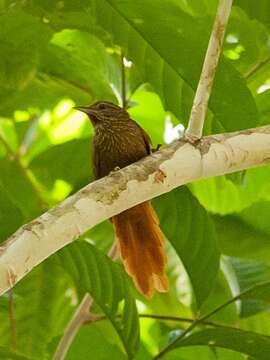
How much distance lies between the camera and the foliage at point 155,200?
205 centimetres

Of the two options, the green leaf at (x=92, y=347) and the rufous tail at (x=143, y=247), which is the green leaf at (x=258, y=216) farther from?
the green leaf at (x=92, y=347)

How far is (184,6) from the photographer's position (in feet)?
7.64

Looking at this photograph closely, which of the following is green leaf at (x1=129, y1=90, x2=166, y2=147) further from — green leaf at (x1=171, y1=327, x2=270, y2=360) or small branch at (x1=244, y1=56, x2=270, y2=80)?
green leaf at (x1=171, y1=327, x2=270, y2=360)

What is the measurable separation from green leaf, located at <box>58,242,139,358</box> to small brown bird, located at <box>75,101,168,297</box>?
13 centimetres

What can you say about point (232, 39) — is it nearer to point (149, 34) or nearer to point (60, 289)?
point (149, 34)

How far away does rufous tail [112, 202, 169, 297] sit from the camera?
2178 millimetres

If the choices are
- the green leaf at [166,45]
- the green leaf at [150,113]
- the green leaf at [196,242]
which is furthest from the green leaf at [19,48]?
the green leaf at [150,113]

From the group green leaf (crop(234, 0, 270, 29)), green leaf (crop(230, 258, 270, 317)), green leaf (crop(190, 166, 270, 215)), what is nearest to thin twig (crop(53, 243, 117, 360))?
green leaf (crop(230, 258, 270, 317))

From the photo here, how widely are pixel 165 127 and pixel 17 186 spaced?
47 centimetres

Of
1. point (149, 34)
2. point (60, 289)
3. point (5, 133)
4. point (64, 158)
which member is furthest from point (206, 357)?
point (5, 133)

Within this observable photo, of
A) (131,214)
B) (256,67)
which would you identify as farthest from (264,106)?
(131,214)

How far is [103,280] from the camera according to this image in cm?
203

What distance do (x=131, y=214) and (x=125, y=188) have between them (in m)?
0.71

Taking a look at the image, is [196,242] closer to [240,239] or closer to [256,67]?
[240,239]
